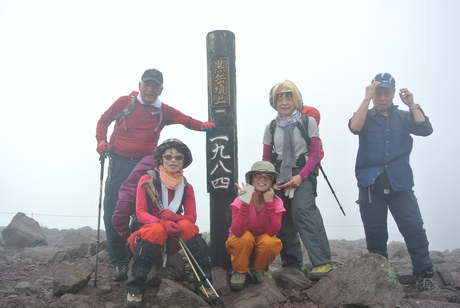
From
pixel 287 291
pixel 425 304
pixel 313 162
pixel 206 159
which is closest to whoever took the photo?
pixel 425 304

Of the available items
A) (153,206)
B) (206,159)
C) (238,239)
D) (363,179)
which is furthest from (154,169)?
(363,179)

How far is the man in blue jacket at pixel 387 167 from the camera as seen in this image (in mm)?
4566

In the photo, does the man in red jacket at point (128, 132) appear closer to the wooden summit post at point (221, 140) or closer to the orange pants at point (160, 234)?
the wooden summit post at point (221, 140)

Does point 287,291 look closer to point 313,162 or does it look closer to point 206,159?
point 313,162

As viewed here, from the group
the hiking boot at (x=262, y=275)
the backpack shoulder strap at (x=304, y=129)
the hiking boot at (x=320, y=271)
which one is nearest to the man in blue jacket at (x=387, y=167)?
the backpack shoulder strap at (x=304, y=129)

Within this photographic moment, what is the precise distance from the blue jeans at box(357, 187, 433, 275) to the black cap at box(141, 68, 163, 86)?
3407 mm

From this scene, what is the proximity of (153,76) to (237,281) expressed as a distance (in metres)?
3.23

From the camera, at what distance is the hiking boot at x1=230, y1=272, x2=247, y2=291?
4.49 metres

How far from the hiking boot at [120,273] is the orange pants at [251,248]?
5.83 ft

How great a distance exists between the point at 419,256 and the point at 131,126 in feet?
14.6

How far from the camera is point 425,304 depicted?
3.58 m

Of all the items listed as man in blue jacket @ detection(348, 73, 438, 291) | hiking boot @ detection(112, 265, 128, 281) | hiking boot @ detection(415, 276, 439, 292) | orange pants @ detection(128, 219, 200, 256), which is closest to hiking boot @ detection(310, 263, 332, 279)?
man in blue jacket @ detection(348, 73, 438, 291)

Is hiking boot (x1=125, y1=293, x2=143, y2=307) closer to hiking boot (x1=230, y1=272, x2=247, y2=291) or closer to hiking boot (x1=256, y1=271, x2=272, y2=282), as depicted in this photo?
hiking boot (x1=230, y1=272, x2=247, y2=291)

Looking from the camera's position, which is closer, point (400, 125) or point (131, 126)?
point (400, 125)
